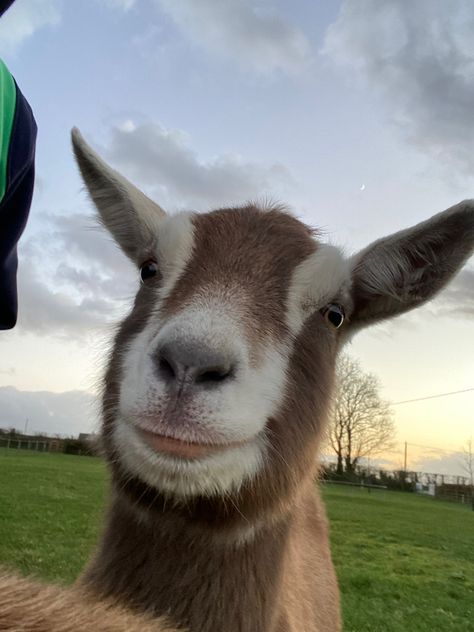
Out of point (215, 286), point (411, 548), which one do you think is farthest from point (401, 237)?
point (411, 548)

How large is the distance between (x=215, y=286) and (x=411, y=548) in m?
19.8

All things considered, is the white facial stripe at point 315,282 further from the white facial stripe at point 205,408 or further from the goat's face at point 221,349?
the white facial stripe at point 205,408

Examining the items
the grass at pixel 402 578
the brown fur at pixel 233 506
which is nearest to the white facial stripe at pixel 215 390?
the brown fur at pixel 233 506

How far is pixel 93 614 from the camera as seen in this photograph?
52.7 inches

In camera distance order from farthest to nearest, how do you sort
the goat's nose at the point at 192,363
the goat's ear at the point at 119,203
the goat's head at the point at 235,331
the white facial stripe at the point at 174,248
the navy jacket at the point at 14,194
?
the goat's ear at the point at 119,203 < the white facial stripe at the point at 174,248 < the navy jacket at the point at 14,194 < the goat's head at the point at 235,331 < the goat's nose at the point at 192,363

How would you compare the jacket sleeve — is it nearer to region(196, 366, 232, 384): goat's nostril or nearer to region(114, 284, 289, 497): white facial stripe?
region(114, 284, 289, 497): white facial stripe

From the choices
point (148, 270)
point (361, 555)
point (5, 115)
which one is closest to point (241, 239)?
point (148, 270)

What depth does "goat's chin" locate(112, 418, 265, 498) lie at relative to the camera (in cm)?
298

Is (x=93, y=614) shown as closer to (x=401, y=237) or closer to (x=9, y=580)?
(x=9, y=580)

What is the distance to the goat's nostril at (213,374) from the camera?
9.21ft

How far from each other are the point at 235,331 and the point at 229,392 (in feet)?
0.96

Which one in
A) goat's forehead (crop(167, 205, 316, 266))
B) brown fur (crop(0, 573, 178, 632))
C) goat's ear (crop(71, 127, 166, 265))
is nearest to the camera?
brown fur (crop(0, 573, 178, 632))

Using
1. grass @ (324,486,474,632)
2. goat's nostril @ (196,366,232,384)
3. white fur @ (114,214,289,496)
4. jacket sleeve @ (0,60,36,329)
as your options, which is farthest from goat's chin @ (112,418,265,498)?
grass @ (324,486,474,632)

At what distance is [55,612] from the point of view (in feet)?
4.17
